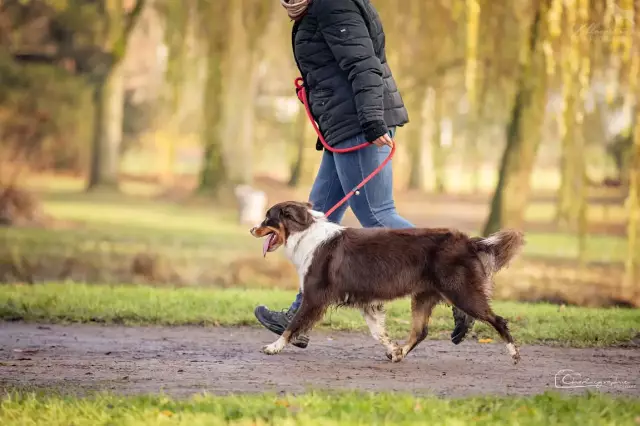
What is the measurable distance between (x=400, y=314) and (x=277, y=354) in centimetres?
245

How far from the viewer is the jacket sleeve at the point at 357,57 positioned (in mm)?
6625

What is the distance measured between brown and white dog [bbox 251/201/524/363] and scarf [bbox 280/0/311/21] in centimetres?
119

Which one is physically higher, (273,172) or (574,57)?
(574,57)

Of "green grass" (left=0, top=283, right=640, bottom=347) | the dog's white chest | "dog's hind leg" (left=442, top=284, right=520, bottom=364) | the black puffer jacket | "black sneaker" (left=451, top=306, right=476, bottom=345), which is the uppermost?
the black puffer jacket

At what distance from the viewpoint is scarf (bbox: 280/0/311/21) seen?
6781 millimetres

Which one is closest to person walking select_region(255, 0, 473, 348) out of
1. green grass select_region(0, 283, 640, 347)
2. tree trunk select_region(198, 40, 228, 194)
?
green grass select_region(0, 283, 640, 347)

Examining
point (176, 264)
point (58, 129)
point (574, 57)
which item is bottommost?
point (176, 264)

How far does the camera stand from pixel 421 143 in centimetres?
2481

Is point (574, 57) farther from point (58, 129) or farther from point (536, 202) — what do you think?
point (536, 202)

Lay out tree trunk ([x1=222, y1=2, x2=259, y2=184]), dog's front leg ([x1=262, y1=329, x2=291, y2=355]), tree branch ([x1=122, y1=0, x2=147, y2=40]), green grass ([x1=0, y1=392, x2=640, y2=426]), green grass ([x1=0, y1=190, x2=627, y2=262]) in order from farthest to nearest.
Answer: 1. tree branch ([x1=122, y1=0, x2=147, y2=40])
2. green grass ([x1=0, y1=190, x2=627, y2=262])
3. tree trunk ([x1=222, y1=2, x2=259, y2=184])
4. dog's front leg ([x1=262, y1=329, x2=291, y2=355])
5. green grass ([x1=0, y1=392, x2=640, y2=426])

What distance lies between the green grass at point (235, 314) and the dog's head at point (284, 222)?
5.16 feet

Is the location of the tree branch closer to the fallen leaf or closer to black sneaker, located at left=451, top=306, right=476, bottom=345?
the fallen leaf

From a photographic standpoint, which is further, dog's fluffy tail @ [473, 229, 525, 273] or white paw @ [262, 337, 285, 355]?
white paw @ [262, 337, 285, 355]

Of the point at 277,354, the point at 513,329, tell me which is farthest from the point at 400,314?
the point at 277,354
